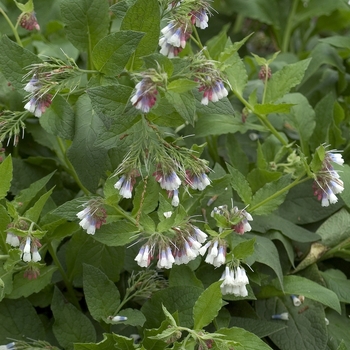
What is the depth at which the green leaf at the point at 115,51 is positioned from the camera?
96cm

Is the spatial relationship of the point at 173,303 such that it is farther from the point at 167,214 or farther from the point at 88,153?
the point at 88,153

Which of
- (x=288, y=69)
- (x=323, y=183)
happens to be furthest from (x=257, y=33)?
(x=323, y=183)

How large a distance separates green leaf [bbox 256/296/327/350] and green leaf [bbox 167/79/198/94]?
1.68 ft

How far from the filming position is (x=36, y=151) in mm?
1389

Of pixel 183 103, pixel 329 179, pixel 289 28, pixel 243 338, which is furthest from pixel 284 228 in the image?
pixel 289 28

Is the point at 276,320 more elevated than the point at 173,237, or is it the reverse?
the point at 173,237

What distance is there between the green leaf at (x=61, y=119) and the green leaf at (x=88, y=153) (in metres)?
0.03

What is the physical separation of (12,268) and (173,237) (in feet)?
0.99

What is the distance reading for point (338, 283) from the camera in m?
1.20

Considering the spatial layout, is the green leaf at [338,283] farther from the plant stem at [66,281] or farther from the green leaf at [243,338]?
the plant stem at [66,281]

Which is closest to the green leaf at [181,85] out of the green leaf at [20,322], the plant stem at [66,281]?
the plant stem at [66,281]

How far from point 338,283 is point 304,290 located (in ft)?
0.39

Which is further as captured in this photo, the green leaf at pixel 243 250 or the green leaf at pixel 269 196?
the green leaf at pixel 269 196

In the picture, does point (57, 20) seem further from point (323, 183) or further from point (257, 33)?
point (323, 183)
